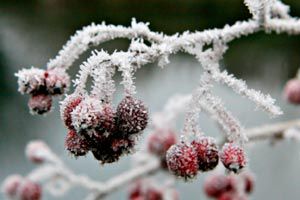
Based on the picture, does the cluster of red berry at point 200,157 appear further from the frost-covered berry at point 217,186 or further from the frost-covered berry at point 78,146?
the frost-covered berry at point 217,186

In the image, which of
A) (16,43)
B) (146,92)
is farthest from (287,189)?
(16,43)

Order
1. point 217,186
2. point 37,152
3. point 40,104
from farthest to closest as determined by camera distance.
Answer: point 37,152, point 217,186, point 40,104

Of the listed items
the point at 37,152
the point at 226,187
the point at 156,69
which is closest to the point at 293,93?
the point at 226,187

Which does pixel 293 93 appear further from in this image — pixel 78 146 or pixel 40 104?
pixel 78 146

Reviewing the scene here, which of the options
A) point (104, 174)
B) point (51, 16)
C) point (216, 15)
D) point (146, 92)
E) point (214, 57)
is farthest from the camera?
point (51, 16)

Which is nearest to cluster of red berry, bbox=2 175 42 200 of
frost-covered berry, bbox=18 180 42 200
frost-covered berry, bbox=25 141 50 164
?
frost-covered berry, bbox=18 180 42 200

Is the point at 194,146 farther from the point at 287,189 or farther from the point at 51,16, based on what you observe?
the point at 51,16
